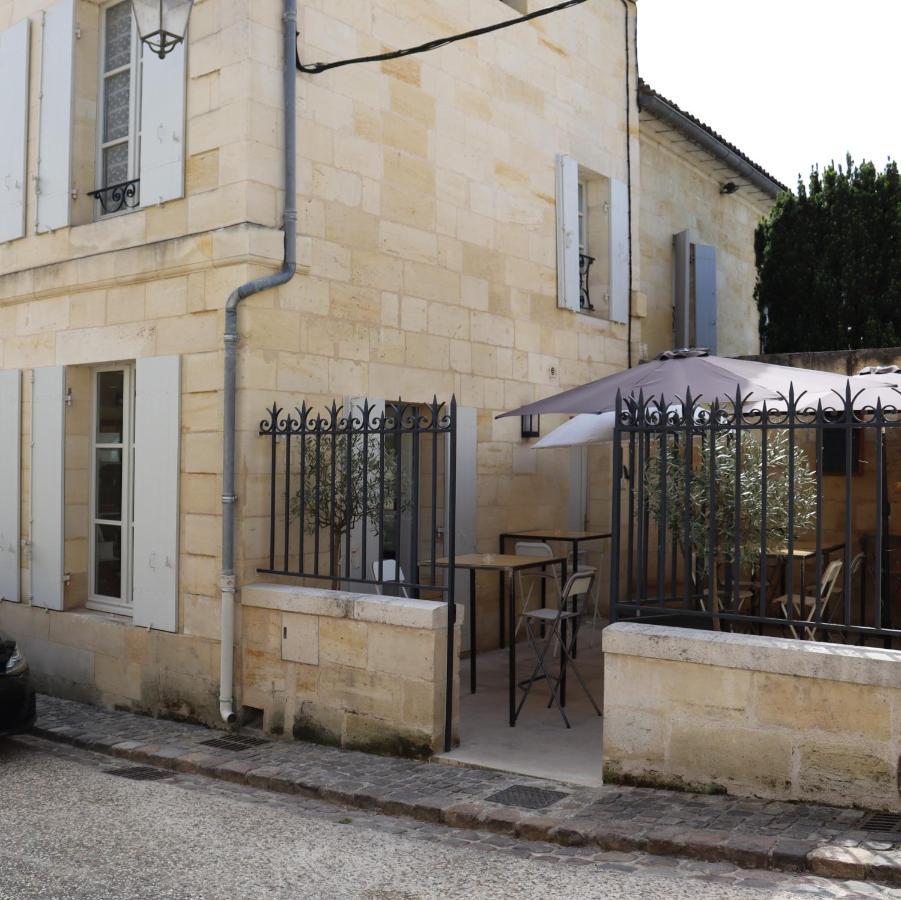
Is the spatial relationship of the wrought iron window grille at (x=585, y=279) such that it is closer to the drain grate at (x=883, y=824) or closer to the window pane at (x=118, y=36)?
the window pane at (x=118, y=36)

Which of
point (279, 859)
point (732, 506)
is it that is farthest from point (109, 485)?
point (732, 506)

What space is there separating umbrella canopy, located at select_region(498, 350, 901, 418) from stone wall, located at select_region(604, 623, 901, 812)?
6.04 feet

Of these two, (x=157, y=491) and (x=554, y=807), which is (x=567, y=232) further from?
(x=554, y=807)

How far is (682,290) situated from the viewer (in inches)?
467

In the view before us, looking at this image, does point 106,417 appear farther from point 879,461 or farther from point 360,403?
point 879,461

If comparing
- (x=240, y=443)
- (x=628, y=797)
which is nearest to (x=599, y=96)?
(x=240, y=443)

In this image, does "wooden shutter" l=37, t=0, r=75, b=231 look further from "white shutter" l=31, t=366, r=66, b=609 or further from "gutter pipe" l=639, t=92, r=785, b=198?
"gutter pipe" l=639, t=92, r=785, b=198

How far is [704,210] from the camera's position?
1281cm

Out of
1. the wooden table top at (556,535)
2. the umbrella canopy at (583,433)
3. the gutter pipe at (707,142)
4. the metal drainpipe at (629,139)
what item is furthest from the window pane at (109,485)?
the gutter pipe at (707,142)

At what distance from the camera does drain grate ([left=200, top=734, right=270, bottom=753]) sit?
6148mm

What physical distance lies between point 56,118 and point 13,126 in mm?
636

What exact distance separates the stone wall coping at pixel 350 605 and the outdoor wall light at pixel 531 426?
3.14 m

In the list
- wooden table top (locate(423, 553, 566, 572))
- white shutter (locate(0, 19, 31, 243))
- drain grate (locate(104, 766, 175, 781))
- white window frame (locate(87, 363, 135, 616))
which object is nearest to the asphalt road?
drain grate (locate(104, 766, 175, 781))

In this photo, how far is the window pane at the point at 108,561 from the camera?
760cm
